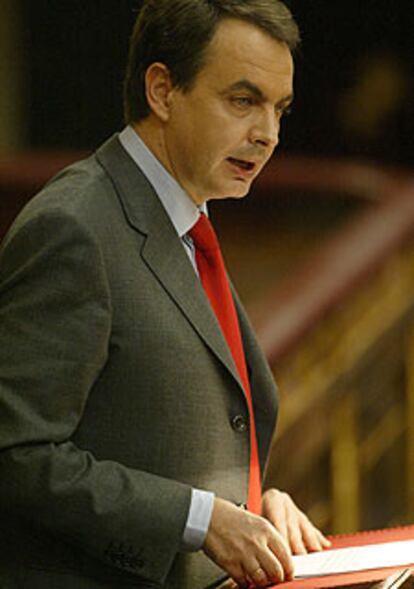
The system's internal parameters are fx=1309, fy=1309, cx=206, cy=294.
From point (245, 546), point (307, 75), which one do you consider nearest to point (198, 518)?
point (245, 546)

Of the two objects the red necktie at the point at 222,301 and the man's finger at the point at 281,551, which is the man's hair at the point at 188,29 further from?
the man's finger at the point at 281,551

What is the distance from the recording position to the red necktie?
1.78 m

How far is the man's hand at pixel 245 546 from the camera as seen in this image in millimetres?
1548

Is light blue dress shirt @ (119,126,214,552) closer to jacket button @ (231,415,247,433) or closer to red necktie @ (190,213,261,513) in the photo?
red necktie @ (190,213,261,513)

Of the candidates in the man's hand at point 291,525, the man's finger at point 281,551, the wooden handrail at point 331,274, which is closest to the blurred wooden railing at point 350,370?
the wooden handrail at point 331,274

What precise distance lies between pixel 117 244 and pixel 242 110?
257 millimetres

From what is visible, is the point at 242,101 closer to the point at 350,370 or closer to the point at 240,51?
the point at 240,51

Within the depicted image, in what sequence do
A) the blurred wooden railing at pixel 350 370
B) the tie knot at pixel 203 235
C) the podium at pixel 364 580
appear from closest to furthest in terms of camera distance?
the podium at pixel 364 580 → the tie knot at pixel 203 235 → the blurred wooden railing at pixel 350 370

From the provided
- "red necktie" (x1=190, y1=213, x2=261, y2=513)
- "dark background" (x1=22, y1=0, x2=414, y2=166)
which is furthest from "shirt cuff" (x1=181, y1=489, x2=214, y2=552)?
"dark background" (x1=22, y1=0, x2=414, y2=166)

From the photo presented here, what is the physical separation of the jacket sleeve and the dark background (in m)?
4.96

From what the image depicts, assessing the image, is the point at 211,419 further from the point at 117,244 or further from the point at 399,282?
the point at 399,282

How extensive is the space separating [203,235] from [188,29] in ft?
0.92

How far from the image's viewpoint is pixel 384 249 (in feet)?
11.9

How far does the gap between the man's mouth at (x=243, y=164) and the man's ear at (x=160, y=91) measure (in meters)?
0.10
